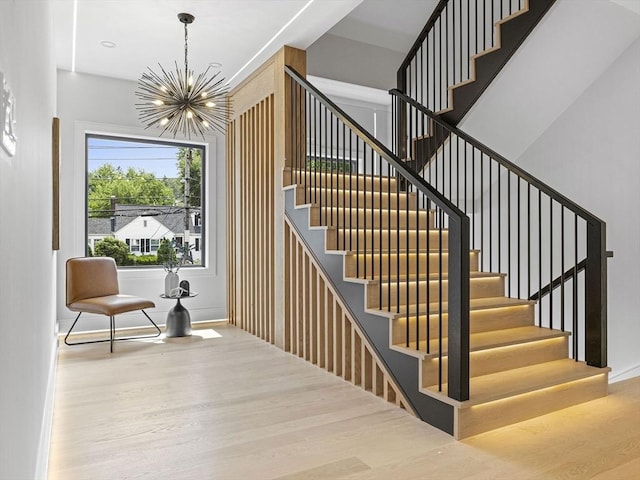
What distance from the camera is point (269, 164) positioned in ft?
15.9

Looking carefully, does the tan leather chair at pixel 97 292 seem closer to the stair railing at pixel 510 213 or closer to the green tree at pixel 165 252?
the green tree at pixel 165 252

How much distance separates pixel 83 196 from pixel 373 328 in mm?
3758

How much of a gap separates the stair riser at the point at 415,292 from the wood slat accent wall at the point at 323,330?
271 millimetres

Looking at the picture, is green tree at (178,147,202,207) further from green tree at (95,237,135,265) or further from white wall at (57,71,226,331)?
green tree at (95,237,135,265)

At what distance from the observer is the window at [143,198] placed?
18.0 feet

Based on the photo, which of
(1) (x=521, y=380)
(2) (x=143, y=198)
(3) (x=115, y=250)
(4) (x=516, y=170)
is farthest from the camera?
(2) (x=143, y=198)

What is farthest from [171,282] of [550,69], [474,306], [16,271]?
[550,69]

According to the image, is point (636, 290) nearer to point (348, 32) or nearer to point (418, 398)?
point (418, 398)

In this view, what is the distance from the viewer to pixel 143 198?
5.70 m

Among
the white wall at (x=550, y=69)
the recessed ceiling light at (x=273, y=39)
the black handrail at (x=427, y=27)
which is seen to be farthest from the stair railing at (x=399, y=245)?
the black handrail at (x=427, y=27)

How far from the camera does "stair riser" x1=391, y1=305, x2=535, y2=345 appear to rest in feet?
10.1

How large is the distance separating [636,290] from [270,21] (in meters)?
4.32

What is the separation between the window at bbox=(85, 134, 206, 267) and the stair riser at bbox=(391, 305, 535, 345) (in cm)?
347

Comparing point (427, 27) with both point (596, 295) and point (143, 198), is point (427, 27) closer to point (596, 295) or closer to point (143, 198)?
point (596, 295)
